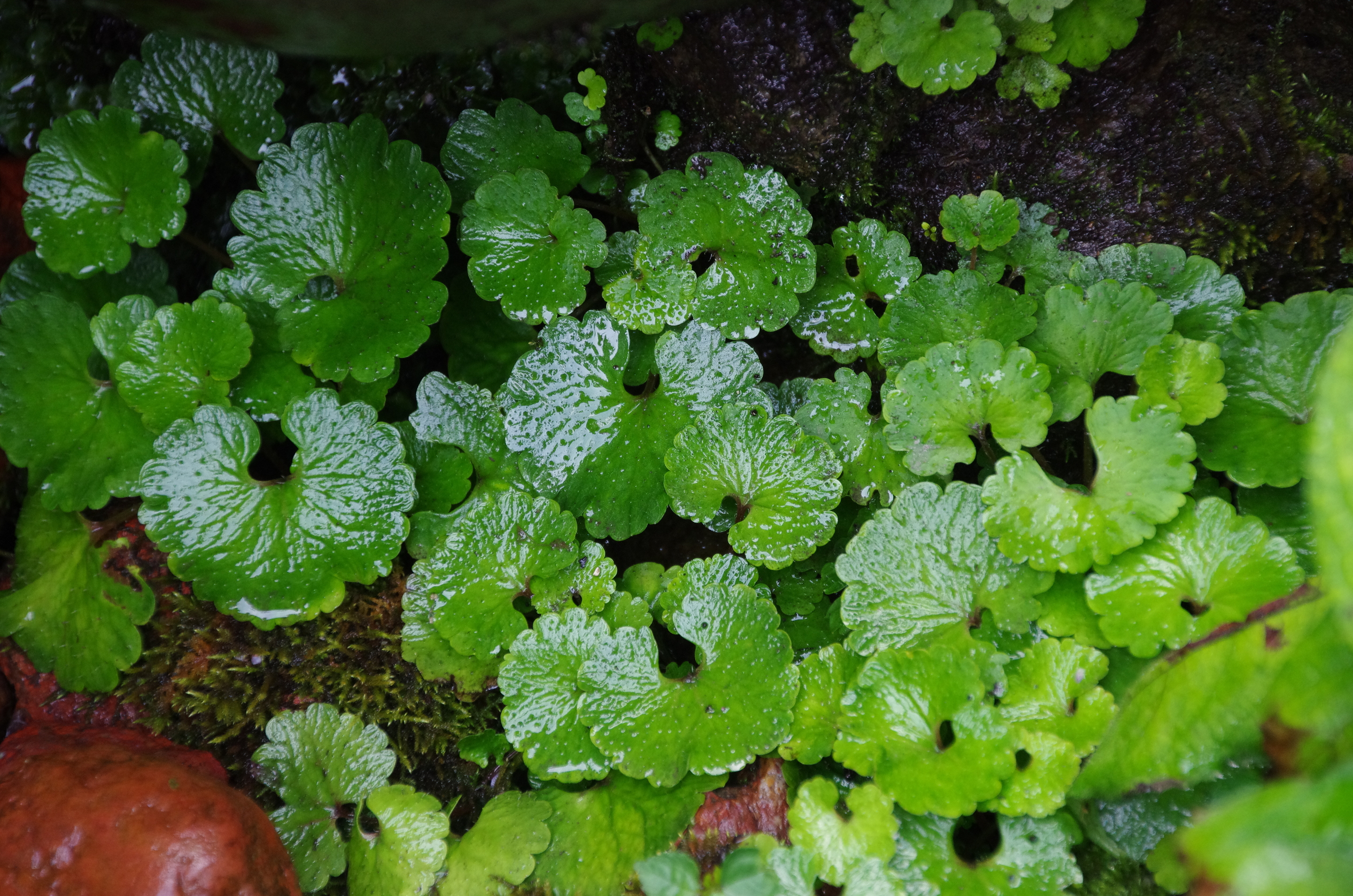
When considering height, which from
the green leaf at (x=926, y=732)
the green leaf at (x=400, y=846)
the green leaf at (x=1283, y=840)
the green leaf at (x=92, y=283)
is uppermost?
the green leaf at (x=1283, y=840)

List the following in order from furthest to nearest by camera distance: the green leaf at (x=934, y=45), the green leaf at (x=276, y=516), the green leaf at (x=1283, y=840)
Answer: the green leaf at (x=276, y=516), the green leaf at (x=934, y=45), the green leaf at (x=1283, y=840)

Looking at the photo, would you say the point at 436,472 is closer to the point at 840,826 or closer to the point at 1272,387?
the point at 840,826

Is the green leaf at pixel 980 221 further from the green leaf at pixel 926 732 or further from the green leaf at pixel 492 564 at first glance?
the green leaf at pixel 492 564

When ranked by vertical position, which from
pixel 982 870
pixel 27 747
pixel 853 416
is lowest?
pixel 27 747

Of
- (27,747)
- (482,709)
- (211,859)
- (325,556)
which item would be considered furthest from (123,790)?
(482,709)

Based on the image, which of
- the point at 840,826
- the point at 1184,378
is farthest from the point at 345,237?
the point at 1184,378

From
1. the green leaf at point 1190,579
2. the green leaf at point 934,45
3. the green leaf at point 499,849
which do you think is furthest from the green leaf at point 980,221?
the green leaf at point 499,849

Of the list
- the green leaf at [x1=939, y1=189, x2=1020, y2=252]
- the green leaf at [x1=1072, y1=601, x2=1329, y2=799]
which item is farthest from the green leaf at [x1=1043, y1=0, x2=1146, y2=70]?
the green leaf at [x1=1072, y1=601, x2=1329, y2=799]

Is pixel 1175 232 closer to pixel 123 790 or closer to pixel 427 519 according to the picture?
pixel 427 519
